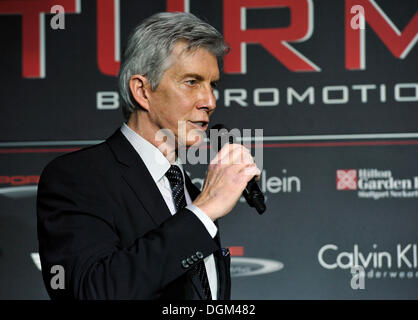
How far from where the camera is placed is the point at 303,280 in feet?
9.50

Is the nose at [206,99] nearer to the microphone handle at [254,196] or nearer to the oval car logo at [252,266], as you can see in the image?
the microphone handle at [254,196]

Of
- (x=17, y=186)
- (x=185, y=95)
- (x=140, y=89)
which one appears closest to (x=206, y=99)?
(x=185, y=95)

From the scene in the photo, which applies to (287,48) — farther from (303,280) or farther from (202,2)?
(303,280)

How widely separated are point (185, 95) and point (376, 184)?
5.71 ft

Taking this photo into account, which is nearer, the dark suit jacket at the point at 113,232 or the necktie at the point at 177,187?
the dark suit jacket at the point at 113,232

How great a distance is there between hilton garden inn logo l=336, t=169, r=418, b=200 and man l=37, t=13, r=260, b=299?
4.81 ft

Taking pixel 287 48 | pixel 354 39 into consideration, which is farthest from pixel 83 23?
pixel 354 39

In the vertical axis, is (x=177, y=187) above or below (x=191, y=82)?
below

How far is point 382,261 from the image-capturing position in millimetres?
2834

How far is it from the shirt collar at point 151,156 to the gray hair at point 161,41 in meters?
0.12

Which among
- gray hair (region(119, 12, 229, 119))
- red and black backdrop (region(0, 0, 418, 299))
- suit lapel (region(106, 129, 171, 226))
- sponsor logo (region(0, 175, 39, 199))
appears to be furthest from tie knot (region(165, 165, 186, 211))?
sponsor logo (region(0, 175, 39, 199))

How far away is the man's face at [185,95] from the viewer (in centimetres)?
145

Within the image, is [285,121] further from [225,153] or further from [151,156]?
[225,153]

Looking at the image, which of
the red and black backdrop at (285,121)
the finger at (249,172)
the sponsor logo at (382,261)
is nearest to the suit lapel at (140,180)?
the finger at (249,172)
